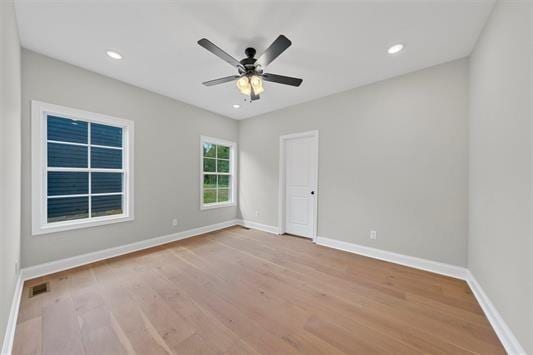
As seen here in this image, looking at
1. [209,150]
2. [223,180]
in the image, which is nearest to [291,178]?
[223,180]

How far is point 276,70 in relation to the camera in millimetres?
2639

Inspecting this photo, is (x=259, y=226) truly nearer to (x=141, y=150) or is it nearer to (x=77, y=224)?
(x=141, y=150)

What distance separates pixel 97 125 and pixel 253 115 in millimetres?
2914

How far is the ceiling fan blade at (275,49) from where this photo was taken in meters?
1.63

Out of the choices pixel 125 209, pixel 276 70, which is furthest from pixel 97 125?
pixel 276 70

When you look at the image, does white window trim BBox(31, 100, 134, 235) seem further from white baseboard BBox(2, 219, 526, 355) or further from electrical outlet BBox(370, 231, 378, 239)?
electrical outlet BBox(370, 231, 378, 239)

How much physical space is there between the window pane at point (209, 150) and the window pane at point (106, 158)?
1.62 meters

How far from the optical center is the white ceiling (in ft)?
5.54

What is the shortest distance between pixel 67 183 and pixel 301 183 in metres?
3.73

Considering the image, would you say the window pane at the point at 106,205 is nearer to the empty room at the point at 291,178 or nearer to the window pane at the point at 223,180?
the empty room at the point at 291,178

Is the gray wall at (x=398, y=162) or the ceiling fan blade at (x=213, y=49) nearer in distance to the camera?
the ceiling fan blade at (x=213, y=49)

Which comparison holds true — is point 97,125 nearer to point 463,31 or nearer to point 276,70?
point 276,70

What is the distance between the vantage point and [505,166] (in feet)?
4.95

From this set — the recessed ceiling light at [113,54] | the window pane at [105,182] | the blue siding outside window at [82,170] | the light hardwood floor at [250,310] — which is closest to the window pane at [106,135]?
the blue siding outside window at [82,170]
